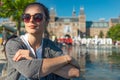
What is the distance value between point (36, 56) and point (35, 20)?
269 millimetres

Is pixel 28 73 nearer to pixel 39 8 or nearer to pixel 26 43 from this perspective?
pixel 26 43

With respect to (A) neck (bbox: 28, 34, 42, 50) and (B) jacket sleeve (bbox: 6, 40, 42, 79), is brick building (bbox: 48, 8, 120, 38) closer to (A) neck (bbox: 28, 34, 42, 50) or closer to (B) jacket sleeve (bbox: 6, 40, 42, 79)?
(A) neck (bbox: 28, 34, 42, 50)

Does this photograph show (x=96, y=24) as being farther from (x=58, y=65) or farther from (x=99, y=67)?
(x=58, y=65)

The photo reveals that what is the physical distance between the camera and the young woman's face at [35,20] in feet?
8.06

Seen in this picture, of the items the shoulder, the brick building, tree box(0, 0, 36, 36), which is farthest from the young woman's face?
the brick building

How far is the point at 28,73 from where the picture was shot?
2.26 meters

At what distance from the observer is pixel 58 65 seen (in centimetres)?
236

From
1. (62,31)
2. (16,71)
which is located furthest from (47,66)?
(62,31)

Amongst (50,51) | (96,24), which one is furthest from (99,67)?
(96,24)

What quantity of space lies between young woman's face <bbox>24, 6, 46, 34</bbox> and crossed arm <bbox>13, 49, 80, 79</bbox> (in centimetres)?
19

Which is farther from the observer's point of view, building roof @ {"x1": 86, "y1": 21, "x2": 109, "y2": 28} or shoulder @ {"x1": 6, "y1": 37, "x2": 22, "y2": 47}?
building roof @ {"x1": 86, "y1": 21, "x2": 109, "y2": 28}

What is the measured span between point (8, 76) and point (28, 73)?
167mm

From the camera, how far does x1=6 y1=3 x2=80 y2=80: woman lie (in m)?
2.28

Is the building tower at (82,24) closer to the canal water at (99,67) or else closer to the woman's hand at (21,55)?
the canal water at (99,67)
